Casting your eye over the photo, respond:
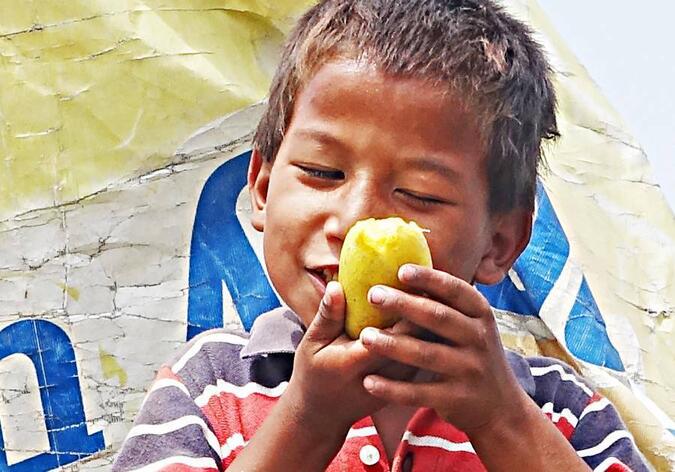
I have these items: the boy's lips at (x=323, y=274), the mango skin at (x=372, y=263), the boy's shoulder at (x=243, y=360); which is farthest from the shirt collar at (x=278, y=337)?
the mango skin at (x=372, y=263)

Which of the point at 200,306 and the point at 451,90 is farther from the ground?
the point at 451,90

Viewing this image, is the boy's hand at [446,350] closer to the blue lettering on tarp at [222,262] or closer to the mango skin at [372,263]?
the mango skin at [372,263]

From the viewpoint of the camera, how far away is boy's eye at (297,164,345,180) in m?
0.92

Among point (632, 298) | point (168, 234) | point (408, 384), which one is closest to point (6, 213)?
point (168, 234)

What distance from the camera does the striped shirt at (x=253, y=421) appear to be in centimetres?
95

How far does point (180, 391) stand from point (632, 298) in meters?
0.67

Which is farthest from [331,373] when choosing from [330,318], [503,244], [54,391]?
[54,391]

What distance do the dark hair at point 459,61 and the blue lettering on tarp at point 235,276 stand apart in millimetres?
228

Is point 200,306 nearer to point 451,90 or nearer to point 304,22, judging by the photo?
point 304,22

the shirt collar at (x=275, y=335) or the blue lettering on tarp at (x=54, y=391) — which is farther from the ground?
the shirt collar at (x=275, y=335)

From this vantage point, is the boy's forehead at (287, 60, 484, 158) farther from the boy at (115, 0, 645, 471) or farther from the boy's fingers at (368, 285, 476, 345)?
the boy's fingers at (368, 285, 476, 345)

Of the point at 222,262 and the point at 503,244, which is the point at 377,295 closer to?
the point at 503,244

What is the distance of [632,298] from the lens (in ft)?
4.75

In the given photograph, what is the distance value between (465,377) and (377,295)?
0.10 meters
